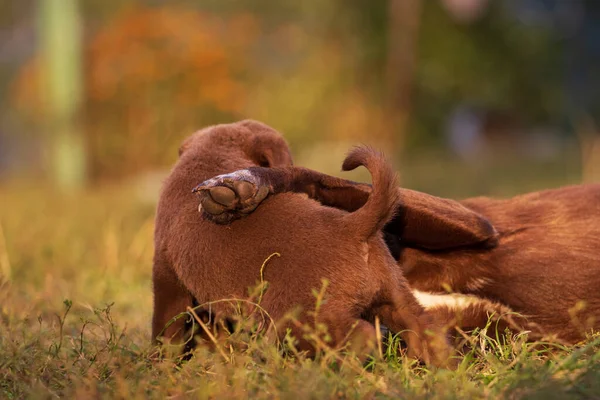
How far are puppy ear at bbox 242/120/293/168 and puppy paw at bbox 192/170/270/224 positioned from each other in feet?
1.40

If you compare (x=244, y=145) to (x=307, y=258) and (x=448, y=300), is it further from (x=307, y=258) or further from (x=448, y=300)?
(x=448, y=300)

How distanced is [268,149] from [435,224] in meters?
0.68

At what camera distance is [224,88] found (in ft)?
45.2

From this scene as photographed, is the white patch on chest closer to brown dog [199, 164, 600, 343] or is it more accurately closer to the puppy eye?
brown dog [199, 164, 600, 343]

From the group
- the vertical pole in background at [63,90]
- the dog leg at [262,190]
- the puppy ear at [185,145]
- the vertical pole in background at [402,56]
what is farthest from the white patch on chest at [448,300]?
the vertical pole in background at [402,56]

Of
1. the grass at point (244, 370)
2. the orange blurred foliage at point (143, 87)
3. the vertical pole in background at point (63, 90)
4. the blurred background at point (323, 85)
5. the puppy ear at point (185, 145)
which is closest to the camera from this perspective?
the grass at point (244, 370)

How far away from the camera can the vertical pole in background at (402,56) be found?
45.6ft

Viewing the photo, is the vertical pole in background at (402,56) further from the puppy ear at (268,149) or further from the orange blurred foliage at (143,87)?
the puppy ear at (268,149)

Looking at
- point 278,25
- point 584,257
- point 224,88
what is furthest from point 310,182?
point 278,25

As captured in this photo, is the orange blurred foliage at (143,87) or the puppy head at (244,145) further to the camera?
the orange blurred foliage at (143,87)

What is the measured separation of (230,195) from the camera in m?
2.65

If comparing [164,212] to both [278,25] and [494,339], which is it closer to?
[494,339]

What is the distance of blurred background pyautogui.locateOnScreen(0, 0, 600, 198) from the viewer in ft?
42.3

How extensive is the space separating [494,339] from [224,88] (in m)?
11.3
